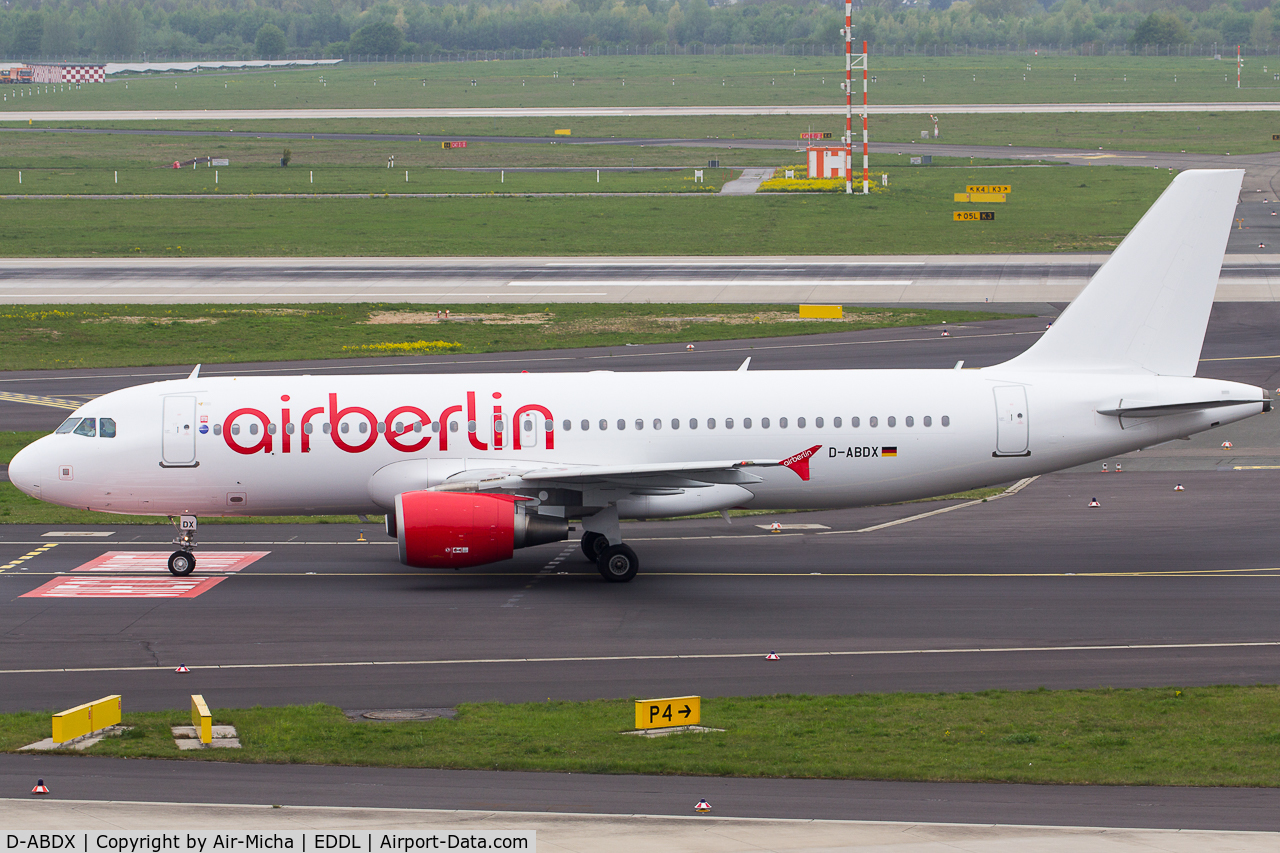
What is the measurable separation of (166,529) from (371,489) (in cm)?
936

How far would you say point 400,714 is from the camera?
2386 centimetres

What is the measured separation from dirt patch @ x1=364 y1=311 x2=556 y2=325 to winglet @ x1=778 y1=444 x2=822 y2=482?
112ft

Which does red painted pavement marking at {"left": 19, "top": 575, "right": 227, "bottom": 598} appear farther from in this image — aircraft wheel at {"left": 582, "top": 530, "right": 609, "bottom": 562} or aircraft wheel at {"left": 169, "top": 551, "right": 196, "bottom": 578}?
aircraft wheel at {"left": 582, "top": 530, "right": 609, "bottom": 562}

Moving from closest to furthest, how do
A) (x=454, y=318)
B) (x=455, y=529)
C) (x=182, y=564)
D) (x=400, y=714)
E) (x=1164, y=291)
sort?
(x=400, y=714) → (x=455, y=529) → (x=182, y=564) → (x=1164, y=291) → (x=454, y=318)

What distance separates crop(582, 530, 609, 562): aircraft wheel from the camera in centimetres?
3356

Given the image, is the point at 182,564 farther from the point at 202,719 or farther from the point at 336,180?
the point at 336,180

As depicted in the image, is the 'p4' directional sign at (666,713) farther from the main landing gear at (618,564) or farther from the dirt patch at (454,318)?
the dirt patch at (454,318)


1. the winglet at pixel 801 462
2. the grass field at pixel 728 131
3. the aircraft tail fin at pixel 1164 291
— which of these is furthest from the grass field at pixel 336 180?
the winglet at pixel 801 462

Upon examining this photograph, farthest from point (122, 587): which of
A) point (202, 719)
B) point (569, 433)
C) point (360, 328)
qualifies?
point (360, 328)

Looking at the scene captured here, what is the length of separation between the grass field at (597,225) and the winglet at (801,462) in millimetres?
54751

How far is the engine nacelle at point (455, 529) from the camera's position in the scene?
3066 cm

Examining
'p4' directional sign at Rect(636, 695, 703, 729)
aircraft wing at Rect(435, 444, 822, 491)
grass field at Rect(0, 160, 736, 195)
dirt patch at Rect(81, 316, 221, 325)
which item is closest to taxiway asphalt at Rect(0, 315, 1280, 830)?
'p4' directional sign at Rect(636, 695, 703, 729)

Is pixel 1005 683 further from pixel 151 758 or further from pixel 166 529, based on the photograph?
pixel 166 529

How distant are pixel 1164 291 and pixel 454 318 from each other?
3848 centimetres
